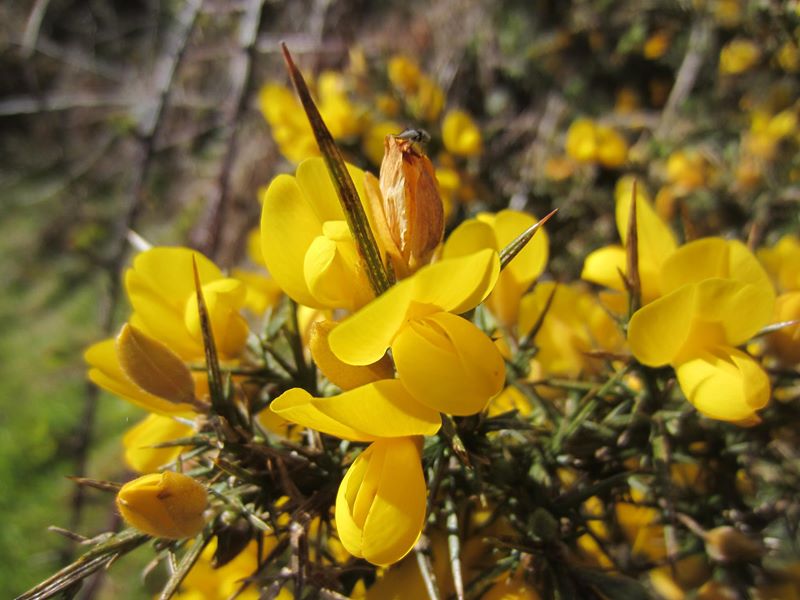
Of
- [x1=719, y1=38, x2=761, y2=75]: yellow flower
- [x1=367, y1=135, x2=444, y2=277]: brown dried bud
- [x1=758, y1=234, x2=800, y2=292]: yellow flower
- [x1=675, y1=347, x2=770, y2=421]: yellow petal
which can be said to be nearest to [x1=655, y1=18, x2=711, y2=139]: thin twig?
[x1=719, y1=38, x2=761, y2=75]: yellow flower

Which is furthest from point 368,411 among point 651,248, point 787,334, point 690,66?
point 690,66

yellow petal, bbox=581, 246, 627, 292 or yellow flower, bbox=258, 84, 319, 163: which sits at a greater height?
yellow flower, bbox=258, 84, 319, 163

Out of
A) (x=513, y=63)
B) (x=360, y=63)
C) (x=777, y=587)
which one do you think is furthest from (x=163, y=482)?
(x=513, y=63)

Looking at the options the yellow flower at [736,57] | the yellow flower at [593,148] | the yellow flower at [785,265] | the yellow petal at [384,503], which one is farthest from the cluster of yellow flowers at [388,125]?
the yellow flower at [736,57]

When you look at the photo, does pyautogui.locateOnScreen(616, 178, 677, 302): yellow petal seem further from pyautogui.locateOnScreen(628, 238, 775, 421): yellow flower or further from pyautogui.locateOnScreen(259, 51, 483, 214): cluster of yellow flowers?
pyautogui.locateOnScreen(259, 51, 483, 214): cluster of yellow flowers

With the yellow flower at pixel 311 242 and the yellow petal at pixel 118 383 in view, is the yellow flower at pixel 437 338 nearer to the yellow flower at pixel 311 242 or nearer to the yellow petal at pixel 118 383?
the yellow flower at pixel 311 242

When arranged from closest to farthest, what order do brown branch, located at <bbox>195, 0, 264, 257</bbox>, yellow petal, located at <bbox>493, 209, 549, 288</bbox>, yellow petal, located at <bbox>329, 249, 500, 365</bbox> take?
yellow petal, located at <bbox>329, 249, 500, 365</bbox> → yellow petal, located at <bbox>493, 209, 549, 288</bbox> → brown branch, located at <bbox>195, 0, 264, 257</bbox>

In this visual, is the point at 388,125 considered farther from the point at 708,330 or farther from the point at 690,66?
the point at 708,330

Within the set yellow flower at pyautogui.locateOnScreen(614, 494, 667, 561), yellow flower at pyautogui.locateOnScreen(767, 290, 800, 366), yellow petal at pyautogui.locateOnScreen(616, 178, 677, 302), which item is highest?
yellow petal at pyautogui.locateOnScreen(616, 178, 677, 302)
